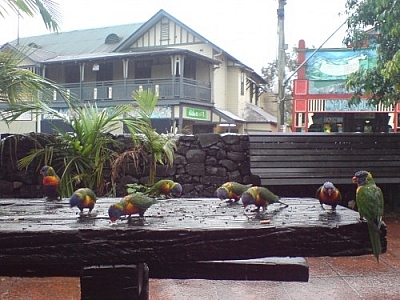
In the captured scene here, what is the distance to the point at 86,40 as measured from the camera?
68.2 feet

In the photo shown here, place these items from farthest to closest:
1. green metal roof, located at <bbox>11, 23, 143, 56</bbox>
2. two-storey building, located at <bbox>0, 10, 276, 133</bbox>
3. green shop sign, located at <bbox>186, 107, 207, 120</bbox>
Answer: green metal roof, located at <bbox>11, 23, 143, 56</bbox>, green shop sign, located at <bbox>186, 107, 207, 120</bbox>, two-storey building, located at <bbox>0, 10, 276, 133</bbox>

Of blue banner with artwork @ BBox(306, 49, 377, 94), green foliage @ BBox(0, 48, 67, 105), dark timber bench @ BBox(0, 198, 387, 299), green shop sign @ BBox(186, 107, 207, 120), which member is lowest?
dark timber bench @ BBox(0, 198, 387, 299)

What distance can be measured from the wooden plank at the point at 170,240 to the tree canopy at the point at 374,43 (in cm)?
485

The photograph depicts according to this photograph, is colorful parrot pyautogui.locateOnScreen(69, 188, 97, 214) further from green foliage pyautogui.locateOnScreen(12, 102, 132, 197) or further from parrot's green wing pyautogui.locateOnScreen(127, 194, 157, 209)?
green foliage pyautogui.locateOnScreen(12, 102, 132, 197)

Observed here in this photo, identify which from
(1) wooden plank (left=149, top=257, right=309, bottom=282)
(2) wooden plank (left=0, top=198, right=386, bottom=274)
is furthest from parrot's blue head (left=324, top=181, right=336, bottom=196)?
(1) wooden plank (left=149, top=257, right=309, bottom=282)

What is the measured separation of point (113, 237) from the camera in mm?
2072

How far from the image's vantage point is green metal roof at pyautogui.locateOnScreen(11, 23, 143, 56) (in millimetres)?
19625

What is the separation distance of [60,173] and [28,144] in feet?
2.11

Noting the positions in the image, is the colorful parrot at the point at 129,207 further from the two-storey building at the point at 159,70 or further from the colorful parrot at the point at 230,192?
the two-storey building at the point at 159,70

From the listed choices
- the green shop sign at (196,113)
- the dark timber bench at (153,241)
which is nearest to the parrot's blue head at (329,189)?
the dark timber bench at (153,241)

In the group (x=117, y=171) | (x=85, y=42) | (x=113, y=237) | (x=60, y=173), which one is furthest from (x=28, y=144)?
(x=85, y=42)

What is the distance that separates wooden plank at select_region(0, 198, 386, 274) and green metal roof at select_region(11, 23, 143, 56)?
57.8ft

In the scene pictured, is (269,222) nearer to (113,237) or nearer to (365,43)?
(113,237)

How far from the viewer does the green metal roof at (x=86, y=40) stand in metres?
19.6
